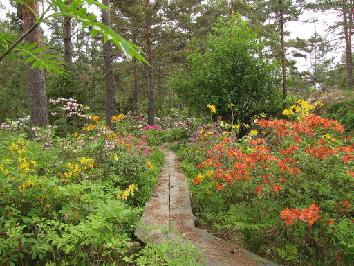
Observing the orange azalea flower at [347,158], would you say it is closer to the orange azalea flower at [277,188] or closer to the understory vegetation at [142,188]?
the understory vegetation at [142,188]

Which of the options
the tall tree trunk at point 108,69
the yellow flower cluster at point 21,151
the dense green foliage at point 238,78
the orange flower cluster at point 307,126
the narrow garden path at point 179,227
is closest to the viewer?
the narrow garden path at point 179,227

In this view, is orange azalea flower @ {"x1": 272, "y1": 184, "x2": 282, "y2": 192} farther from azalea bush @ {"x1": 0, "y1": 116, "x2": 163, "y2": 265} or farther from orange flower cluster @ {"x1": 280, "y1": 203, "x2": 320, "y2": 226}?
azalea bush @ {"x1": 0, "y1": 116, "x2": 163, "y2": 265}

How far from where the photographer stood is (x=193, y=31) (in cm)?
2844

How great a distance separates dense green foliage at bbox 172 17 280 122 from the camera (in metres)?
14.8

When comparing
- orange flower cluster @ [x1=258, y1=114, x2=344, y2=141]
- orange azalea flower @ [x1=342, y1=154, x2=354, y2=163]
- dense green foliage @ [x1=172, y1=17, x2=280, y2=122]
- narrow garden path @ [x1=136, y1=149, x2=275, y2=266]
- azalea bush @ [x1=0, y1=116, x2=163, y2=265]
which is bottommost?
narrow garden path @ [x1=136, y1=149, x2=275, y2=266]

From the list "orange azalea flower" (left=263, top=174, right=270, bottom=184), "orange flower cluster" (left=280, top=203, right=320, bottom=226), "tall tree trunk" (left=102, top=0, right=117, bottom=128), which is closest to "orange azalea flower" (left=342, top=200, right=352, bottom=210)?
"orange flower cluster" (left=280, top=203, right=320, bottom=226)

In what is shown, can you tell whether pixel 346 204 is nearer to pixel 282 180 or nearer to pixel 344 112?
pixel 282 180

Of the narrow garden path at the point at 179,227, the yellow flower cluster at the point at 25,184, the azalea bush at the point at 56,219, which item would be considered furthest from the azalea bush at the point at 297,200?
the yellow flower cluster at the point at 25,184

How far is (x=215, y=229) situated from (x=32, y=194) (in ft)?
8.43

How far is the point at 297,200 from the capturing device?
13.6 feet

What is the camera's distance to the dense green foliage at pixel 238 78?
1483 cm

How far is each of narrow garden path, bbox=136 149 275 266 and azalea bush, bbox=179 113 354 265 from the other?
263 mm

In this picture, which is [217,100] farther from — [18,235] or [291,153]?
→ [18,235]

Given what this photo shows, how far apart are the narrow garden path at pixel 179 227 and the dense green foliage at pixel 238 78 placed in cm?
782
